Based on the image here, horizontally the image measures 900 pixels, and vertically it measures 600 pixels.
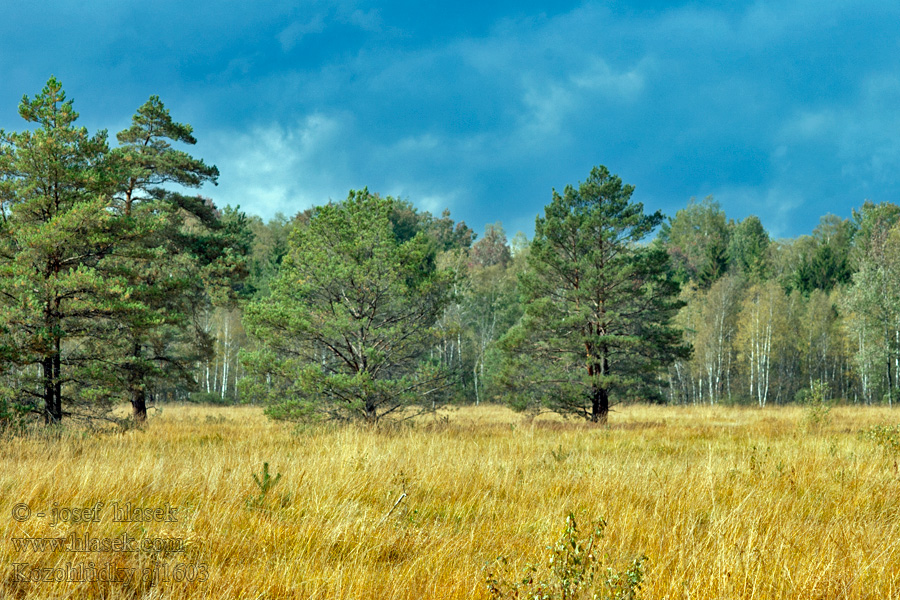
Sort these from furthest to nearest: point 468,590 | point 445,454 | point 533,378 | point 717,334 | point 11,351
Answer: point 717,334, point 533,378, point 11,351, point 445,454, point 468,590

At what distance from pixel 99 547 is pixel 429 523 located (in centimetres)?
214

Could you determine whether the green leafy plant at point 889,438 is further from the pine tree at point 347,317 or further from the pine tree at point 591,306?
the pine tree at point 347,317

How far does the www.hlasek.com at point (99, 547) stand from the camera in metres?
2.56

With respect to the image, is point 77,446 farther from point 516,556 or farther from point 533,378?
point 533,378

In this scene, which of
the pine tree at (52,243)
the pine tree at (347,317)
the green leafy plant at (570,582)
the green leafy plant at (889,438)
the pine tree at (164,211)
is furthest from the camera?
the pine tree at (164,211)

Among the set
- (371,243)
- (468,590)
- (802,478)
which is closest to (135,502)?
(468,590)

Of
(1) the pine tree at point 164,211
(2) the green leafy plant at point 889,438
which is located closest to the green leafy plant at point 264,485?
(2) the green leafy plant at point 889,438

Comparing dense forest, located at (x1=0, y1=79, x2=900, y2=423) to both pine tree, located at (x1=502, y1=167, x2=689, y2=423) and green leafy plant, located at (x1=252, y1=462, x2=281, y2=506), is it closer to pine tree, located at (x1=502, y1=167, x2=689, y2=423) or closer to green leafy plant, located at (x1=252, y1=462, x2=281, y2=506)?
pine tree, located at (x1=502, y1=167, x2=689, y2=423)

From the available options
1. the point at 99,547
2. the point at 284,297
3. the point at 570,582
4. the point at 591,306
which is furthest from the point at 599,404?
the point at 99,547

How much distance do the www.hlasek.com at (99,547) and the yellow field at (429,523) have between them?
0.05 ft

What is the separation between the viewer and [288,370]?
33.1 feet

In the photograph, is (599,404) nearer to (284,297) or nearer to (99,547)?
(284,297)

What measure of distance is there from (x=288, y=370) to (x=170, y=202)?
8.50 m

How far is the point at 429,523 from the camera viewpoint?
3.83 m
